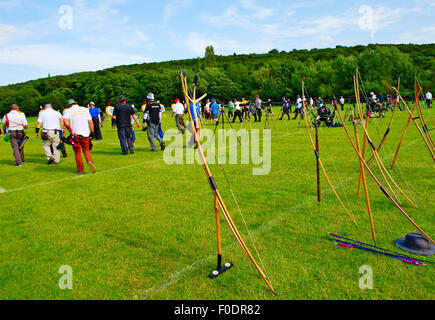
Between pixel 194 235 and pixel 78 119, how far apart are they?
20.8 ft

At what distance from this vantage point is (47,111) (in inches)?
414

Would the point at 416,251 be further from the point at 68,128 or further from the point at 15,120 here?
the point at 15,120

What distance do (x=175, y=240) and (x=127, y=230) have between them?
0.98 m

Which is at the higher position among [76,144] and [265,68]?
[265,68]

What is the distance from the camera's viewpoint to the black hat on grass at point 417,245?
3.70 metres

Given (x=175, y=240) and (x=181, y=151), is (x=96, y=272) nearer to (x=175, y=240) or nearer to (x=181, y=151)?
(x=175, y=240)

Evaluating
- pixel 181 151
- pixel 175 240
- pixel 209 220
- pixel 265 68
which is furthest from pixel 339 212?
pixel 265 68

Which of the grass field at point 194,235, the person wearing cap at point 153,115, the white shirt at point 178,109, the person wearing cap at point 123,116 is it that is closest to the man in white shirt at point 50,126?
the person wearing cap at point 123,116

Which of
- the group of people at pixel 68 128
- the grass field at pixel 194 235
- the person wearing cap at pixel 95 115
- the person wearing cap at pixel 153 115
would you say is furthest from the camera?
the person wearing cap at pixel 95 115

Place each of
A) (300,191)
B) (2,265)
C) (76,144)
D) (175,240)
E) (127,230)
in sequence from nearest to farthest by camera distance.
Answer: (2,265) → (175,240) → (127,230) → (300,191) → (76,144)

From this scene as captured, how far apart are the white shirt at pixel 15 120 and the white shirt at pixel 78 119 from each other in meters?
2.65

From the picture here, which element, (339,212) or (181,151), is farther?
(181,151)

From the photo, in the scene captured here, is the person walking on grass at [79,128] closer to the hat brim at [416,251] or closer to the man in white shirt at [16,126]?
the man in white shirt at [16,126]
